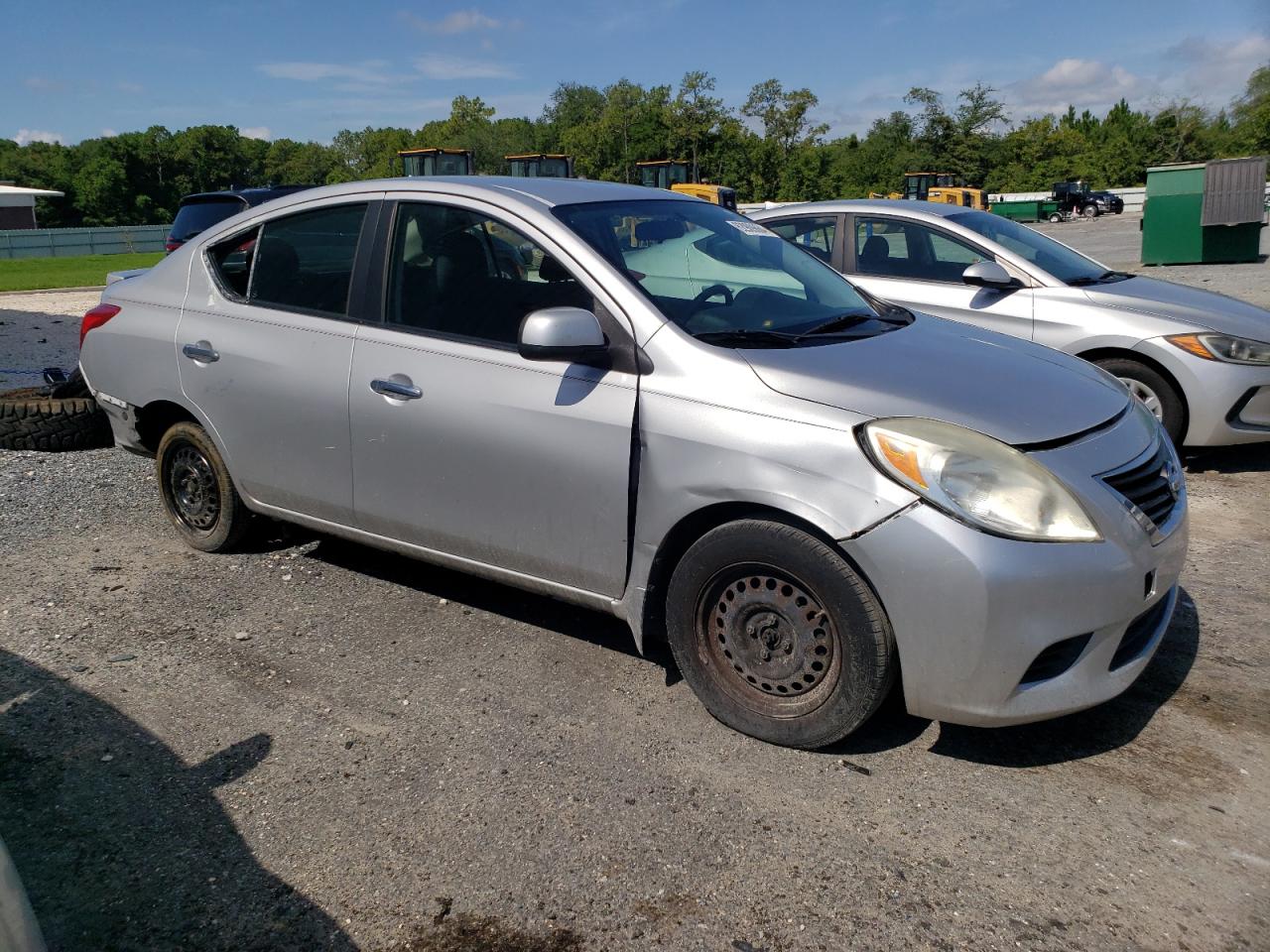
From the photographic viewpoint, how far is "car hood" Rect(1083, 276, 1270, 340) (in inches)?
254

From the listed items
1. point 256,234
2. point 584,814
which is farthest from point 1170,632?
point 256,234

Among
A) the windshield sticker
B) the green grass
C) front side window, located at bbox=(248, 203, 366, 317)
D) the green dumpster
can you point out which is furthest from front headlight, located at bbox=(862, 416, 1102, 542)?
the green dumpster

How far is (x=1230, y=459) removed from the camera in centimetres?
710

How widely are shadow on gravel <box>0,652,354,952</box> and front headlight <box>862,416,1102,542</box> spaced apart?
196 centimetres

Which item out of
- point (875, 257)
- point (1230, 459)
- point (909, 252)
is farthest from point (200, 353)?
point (1230, 459)

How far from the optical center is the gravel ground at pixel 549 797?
8.80ft

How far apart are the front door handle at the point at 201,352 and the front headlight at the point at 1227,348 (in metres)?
5.46

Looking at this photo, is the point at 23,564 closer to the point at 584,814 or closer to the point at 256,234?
the point at 256,234

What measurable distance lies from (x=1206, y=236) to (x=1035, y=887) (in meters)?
22.3

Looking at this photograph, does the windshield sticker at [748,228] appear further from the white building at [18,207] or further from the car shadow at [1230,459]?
the white building at [18,207]

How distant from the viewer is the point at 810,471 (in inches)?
125

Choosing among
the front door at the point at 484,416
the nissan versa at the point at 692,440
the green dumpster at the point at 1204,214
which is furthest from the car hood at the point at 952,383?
the green dumpster at the point at 1204,214

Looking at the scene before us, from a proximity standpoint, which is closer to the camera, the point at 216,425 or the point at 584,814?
the point at 584,814

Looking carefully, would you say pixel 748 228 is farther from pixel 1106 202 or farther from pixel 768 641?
pixel 1106 202
